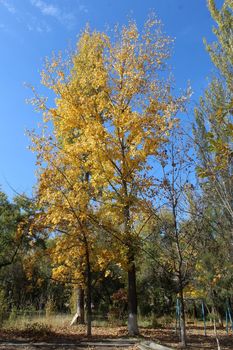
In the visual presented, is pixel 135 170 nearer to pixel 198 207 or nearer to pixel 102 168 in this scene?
pixel 102 168

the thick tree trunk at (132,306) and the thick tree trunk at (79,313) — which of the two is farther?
the thick tree trunk at (79,313)

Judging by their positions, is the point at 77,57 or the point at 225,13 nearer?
the point at 225,13

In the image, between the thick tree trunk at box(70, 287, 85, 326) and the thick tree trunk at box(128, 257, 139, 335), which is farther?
the thick tree trunk at box(70, 287, 85, 326)

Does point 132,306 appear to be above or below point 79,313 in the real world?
above

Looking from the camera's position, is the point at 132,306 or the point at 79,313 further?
the point at 79,313

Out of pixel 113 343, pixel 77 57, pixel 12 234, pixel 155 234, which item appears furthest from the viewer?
pixel 77 57

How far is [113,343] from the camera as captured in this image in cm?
905

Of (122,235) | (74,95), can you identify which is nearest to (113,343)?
(122,235)

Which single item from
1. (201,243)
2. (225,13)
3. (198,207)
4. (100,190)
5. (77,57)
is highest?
(77,57)

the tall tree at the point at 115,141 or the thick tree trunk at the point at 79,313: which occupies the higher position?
the tall tree at the point at 115,141

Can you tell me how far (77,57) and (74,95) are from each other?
404 cm

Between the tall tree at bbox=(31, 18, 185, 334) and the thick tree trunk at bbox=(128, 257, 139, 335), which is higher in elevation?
the tall tree at bbox=(31, 18, 185, 334)

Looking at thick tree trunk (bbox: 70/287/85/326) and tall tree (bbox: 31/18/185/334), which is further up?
tall tree (bbox: 31/18/185/334)

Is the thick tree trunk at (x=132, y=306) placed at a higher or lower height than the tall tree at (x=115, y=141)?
lower
